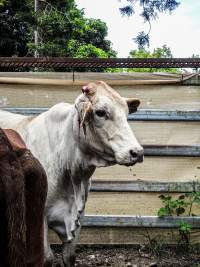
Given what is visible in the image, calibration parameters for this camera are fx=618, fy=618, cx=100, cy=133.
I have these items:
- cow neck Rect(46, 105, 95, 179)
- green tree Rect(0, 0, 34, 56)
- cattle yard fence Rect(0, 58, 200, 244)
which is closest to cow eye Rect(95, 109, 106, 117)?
cow neck Rect(46, 105, 95, 179)

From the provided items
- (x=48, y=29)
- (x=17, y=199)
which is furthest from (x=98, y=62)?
(x=48, y=29)

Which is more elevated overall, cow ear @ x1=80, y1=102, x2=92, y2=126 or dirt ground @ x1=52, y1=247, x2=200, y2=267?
cow ear @ x1=80, y1=102, x2=92, y2=126

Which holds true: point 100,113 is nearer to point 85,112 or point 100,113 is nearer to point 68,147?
point 85,112

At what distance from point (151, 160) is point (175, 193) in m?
0.38

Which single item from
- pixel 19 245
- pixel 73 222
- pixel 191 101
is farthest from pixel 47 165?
pixel 19 245

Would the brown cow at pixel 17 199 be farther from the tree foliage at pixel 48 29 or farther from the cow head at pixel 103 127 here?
the tree foliage at pixel 48 29

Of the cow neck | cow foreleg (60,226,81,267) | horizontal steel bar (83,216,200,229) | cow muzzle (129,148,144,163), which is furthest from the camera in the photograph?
horizontal steel bar (83,216,200,229)

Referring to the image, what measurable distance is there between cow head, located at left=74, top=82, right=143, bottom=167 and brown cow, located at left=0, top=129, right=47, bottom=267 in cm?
229

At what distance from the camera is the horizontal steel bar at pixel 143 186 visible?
5734mm

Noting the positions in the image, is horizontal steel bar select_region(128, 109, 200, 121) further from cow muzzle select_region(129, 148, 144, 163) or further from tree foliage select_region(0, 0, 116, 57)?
tree foliage select_region(0, 0, 116, 57)

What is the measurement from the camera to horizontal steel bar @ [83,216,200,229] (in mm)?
5715

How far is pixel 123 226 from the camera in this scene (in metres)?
5.75

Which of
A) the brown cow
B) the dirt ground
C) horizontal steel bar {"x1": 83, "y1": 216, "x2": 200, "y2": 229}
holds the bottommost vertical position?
the dirt ground

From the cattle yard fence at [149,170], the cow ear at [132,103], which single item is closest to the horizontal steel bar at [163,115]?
the cattle yard fence at [149,170]
